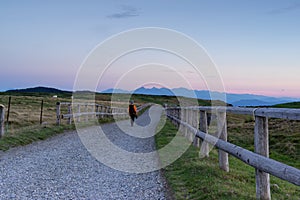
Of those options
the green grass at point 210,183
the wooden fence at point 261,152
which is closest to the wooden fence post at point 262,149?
the wooden fence at point 261,152

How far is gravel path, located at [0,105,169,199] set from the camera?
6.57m

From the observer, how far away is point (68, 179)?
7754 millimetres

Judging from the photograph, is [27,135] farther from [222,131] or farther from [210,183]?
[210,183]

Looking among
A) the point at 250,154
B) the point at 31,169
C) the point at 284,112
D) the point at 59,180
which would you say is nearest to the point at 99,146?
the point at 31,169

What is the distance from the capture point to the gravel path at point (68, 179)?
6.57 metres

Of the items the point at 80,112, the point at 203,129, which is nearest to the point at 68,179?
the point at 203,129

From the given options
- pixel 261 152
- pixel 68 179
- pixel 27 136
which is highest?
pixel 261 152

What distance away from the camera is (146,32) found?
54.7ft

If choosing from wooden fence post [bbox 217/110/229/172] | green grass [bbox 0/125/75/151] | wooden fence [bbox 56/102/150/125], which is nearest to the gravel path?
wooden fence post [bbox 217/110/229/172]

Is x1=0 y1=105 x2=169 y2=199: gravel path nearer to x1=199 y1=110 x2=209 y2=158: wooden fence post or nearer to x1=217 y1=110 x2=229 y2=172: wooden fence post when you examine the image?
x1=217 y1=110 x2=229 y2=172: wooden fence post

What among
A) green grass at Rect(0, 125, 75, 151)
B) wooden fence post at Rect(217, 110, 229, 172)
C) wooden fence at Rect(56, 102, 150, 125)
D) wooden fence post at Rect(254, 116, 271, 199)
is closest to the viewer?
wooden fence post at Rect(254, 116, 271, 199)

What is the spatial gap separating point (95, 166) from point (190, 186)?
343 centimetres

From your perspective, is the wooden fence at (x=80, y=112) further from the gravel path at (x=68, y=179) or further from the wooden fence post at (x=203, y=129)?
the wooden fence post at (x=203, y=129)

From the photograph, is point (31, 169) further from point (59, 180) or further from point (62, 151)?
point (62, 151)
